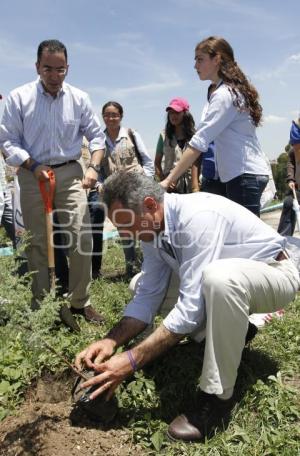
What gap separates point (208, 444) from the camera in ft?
7.47

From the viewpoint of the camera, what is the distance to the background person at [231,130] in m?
3.46

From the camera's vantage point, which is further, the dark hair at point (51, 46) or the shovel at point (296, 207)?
the shovel at point (296, 207)

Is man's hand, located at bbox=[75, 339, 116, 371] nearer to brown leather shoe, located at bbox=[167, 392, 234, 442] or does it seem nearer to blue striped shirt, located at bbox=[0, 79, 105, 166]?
brown leather shoe, located at bbox=[167, 392, 234, 442]

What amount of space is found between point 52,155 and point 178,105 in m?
1.93

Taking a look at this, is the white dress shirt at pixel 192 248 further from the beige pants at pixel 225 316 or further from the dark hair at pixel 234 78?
the dark hair at pixel 234 78

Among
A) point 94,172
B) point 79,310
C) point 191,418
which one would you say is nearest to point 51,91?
point 94,172

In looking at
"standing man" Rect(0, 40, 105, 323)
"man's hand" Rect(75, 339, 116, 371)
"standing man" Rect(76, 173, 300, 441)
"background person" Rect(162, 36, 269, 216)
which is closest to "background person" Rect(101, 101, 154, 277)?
"standing man" Rect(0, 40, 105, 323)

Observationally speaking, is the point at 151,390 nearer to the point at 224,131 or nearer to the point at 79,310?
the point at 79,310

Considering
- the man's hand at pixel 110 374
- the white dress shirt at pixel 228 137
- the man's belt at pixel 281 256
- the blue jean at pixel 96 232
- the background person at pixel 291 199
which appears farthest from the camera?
the blue jean at pixel 96 232

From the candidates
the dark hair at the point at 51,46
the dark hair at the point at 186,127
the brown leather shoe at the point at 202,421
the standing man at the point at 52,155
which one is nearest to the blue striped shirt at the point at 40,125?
the standing man at the point at 52,155

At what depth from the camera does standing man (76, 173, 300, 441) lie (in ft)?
7.49

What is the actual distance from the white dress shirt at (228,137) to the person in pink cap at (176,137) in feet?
5.21

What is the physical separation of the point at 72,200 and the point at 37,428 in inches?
75.1

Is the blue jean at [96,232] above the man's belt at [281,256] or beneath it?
beneath
